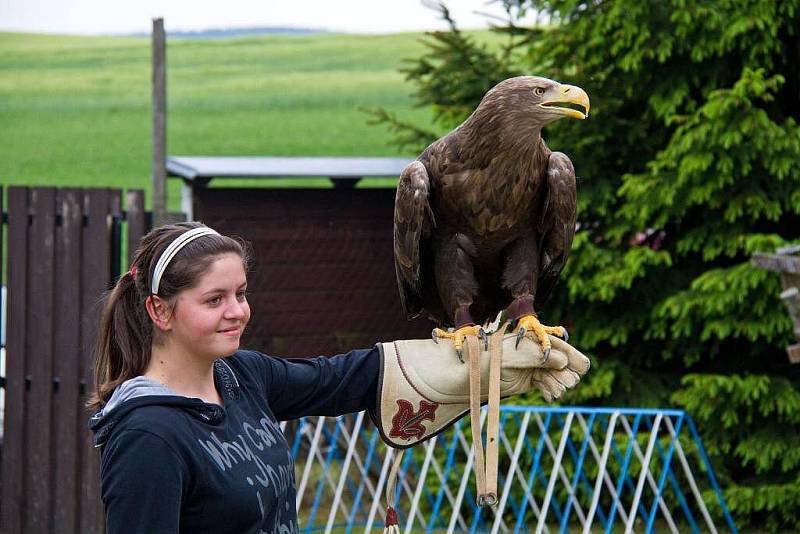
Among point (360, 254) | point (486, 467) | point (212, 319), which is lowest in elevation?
point (360, 254)

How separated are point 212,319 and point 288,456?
0.30 metres

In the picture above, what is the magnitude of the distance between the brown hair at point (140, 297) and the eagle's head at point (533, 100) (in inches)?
26.8

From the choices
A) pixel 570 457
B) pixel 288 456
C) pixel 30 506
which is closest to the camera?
pixel 288 456

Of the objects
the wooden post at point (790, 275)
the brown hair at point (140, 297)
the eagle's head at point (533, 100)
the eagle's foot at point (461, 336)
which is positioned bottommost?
the wooden post at point (790, 275)

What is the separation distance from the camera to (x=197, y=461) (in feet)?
5.82

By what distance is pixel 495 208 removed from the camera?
2.38m

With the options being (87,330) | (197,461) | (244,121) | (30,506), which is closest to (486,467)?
(197,461)

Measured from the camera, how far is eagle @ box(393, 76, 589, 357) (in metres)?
2.33

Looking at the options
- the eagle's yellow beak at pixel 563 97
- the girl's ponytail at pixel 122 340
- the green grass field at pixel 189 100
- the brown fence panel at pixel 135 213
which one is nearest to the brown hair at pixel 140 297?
the girl's ponytail at pixel 122 340

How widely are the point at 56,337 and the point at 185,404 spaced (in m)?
3.13

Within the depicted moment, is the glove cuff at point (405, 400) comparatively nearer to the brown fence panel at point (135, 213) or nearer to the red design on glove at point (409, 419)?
the red design on glove at point (409, 419)

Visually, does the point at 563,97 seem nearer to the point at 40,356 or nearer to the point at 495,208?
the point at 495,208

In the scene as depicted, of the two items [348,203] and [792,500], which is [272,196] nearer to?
[348,203]

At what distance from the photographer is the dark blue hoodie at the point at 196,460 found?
1.71m
